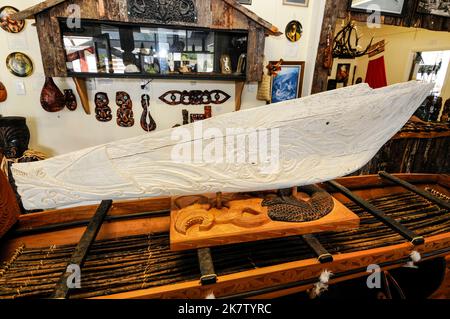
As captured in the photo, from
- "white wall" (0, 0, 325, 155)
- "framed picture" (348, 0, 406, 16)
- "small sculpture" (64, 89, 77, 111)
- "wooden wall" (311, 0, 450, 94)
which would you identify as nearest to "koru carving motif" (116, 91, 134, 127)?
"white wall" (0, 0, 325, 155)

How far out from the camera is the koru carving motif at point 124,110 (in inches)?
93.4

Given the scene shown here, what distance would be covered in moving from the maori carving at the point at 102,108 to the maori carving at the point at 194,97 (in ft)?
→ 1.77

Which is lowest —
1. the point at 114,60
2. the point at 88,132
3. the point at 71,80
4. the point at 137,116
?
the point at 88,132

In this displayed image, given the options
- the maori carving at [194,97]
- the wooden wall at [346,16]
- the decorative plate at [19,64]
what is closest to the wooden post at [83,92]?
the decorative plate at [19,64]

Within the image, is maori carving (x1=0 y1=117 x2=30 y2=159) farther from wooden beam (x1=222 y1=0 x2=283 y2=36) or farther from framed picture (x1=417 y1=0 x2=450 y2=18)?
framed picture (x1=417 y1=0 x2=450 y2=18)

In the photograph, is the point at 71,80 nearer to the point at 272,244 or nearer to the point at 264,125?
the point at 264,125

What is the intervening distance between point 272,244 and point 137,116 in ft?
6.34

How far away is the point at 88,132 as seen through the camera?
2420mm

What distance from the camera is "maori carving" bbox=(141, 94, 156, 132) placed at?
7.98 ft

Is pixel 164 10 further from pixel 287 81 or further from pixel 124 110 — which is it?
pixel 287 81

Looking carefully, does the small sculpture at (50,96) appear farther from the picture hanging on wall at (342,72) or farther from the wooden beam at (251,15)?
the picture hanging on wall at (342,72)

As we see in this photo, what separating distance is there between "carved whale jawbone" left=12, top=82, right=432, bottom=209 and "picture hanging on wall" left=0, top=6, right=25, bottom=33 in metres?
1.83
